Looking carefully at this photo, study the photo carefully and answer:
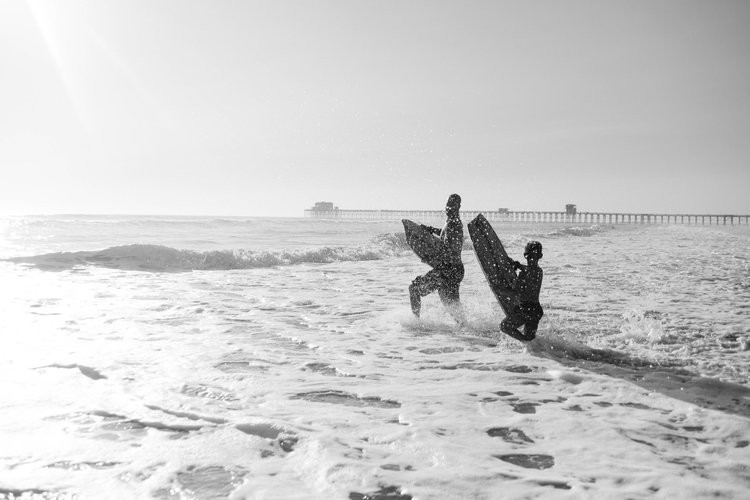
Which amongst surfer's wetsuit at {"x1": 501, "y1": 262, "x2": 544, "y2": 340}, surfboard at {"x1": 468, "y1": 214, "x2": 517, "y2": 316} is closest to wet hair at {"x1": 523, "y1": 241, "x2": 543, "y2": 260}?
surfer's wetsuit at {"x1": 501, "y1": 262, "x2": 544, "y2": 340}

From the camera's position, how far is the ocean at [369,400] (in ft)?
9.15

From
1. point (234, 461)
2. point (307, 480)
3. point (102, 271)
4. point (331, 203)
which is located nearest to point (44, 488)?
point (234, 461)

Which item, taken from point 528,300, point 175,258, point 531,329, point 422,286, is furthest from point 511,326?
point 175,258

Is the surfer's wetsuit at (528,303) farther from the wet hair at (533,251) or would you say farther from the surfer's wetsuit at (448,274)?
the surfer's wetsuit at (448,274)

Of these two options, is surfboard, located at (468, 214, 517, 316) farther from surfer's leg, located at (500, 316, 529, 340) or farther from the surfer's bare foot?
the surfer's bare foot

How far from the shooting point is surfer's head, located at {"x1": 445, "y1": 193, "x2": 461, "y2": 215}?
731 centimetres

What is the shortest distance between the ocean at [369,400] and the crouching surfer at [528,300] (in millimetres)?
243

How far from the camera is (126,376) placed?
182 inches

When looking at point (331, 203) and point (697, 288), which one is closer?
point (697, 288)

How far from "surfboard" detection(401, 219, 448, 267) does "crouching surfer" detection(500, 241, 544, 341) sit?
1.77 meters

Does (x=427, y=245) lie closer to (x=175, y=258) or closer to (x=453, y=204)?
(x=453, y=204)

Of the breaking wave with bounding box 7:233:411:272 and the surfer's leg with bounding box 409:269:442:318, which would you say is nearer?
the surfer's leg with bounding box 409:269:442:318

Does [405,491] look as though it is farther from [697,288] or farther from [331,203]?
[331,203]

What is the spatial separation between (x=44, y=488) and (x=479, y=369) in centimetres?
351
